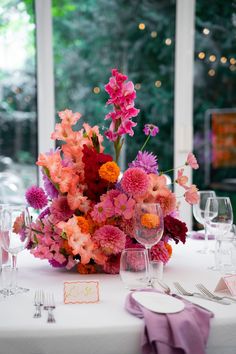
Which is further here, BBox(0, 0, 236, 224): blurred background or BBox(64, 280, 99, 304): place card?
BBox(0, 0, 236, 224): blurred background

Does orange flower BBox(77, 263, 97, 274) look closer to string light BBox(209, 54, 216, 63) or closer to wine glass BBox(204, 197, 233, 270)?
wine glass BBox(204, 197, 233, 270)

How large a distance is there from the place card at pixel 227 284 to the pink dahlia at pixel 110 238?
1.06 feet

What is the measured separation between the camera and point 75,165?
5.97ft

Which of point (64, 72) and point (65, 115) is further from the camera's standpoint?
point (64, 72)

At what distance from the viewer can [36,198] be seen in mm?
1828

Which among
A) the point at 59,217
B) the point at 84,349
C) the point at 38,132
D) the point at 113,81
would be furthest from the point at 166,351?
the point at 38,132

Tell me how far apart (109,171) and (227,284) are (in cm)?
49

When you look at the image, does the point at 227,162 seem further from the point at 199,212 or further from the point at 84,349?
the point at 84,349

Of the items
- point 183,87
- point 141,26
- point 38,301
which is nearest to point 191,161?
point 38,301

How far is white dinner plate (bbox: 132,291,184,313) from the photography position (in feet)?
4.40

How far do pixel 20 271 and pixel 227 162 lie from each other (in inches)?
125

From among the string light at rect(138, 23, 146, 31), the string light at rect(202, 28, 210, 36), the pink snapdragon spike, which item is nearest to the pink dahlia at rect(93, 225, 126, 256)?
the pink snapdragon spike

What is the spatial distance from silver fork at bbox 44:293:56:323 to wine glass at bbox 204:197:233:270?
2.33 ft

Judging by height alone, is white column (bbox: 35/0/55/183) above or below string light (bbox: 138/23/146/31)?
below
